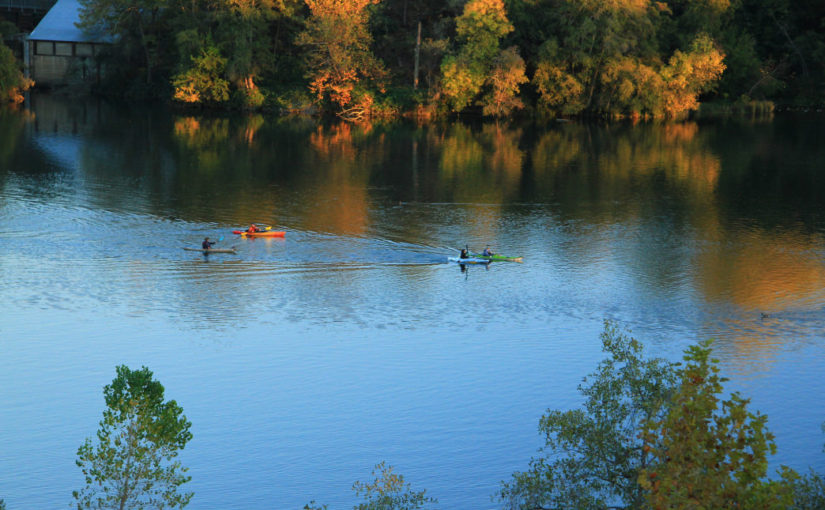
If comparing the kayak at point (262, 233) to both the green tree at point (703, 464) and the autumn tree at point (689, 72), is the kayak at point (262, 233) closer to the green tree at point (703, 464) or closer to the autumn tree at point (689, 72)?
the green tree at point (703, 464)

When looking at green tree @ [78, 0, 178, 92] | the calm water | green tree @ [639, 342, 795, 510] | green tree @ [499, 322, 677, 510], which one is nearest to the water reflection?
the calm water

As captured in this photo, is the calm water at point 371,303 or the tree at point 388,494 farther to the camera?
the calm water at point 371,303

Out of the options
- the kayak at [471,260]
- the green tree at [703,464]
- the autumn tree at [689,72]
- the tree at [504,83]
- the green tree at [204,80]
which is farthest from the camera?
the green tree at [204,80]

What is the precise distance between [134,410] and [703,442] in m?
11.1

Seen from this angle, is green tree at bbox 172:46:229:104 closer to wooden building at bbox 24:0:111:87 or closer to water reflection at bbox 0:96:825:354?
water reflection at bbox 0:96:825:354

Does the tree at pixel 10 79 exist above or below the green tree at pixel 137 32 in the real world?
below

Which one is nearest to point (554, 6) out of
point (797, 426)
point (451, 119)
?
point (451, 119)

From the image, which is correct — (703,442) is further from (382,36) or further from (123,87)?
(123,87)

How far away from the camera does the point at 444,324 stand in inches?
1487

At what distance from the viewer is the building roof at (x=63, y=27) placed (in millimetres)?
117688

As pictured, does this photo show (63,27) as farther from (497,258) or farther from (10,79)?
(497,258)

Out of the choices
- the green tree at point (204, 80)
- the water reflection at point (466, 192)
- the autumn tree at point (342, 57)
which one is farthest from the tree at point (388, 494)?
the green tree at point (204, 80)

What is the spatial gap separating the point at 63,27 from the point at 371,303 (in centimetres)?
9546

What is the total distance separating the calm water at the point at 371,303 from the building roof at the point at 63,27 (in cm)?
4762
